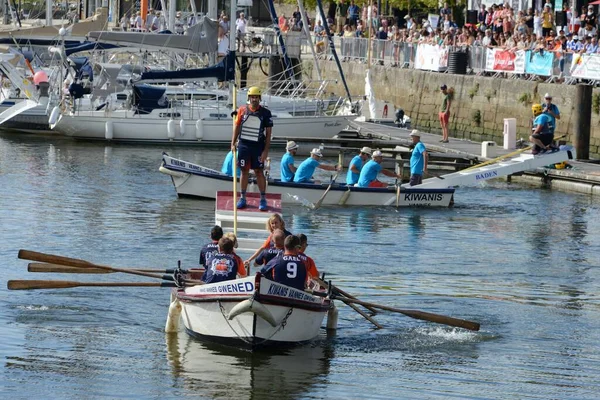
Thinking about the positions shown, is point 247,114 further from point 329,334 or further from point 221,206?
point 329,334

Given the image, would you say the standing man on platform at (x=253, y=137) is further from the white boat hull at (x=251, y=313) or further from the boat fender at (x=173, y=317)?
the white boat hull at (x=251, y=313)

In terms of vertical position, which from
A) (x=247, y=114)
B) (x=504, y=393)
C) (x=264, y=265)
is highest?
(x=247, y=114)

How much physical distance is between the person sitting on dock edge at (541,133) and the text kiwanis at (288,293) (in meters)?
15.3

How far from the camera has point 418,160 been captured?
2964 centimetres

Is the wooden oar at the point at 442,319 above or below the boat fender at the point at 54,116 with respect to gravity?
below

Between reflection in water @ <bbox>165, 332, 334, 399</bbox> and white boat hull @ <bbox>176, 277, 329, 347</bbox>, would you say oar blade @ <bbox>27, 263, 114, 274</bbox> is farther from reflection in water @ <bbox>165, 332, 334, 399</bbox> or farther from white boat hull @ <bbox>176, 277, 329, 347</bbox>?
white boat hull @ <bbox>176, 277, 329, 347</bbox>

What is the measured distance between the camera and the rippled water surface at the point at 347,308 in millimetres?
15734

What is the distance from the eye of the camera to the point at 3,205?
29.3 m

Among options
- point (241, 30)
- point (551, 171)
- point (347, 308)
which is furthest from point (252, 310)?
point (241, 30)

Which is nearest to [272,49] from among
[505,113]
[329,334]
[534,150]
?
[505,113]

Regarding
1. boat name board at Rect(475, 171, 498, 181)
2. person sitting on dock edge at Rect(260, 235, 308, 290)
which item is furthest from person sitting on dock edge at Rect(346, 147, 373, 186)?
person sitting on dock edge at Rect(260, 235, 308, 290)

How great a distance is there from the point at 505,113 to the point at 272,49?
13507 millimetres

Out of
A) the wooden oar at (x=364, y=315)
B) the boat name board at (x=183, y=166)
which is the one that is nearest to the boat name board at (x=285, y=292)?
the wooden oar at (x=364, y=315)

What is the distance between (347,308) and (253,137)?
4.54m
